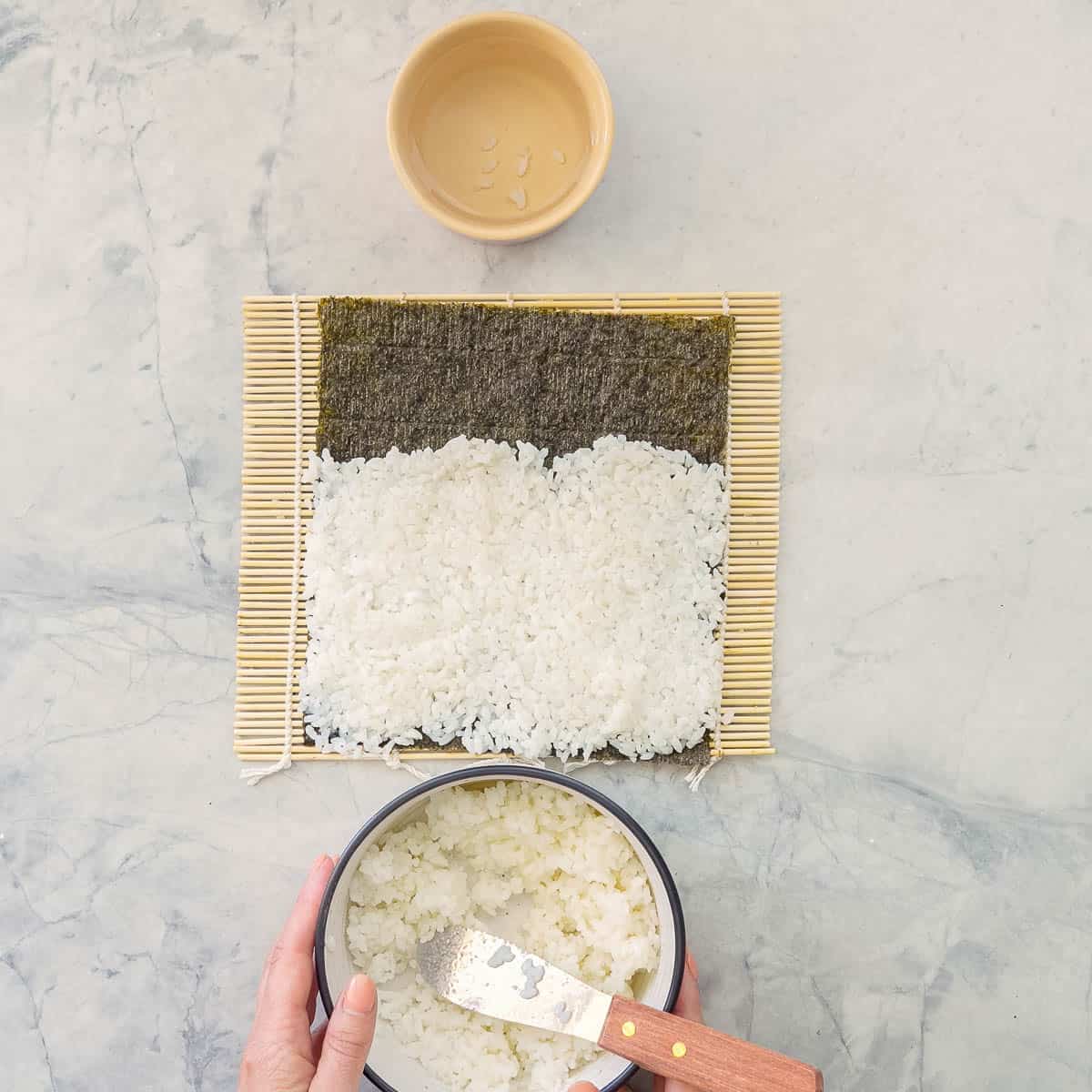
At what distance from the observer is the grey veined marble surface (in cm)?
115

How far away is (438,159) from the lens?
3.66 ft

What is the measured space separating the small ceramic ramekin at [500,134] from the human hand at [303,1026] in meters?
0.73

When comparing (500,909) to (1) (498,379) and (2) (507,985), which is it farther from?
(1) (498,379)

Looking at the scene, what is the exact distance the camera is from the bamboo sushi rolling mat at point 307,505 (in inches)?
45.0

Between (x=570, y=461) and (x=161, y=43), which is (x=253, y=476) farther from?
(x=161, y=43)

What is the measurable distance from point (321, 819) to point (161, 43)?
3.01 ft

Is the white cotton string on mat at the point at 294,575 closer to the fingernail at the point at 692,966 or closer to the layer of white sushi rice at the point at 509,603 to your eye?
the layer of white sushi rice at the point at 509,603

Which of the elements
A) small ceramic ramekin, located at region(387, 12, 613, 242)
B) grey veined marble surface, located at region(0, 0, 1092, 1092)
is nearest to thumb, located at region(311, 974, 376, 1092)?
grey veined marble surface, located at region(0, 0, 1092, 1092)

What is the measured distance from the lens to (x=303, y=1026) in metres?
0.97

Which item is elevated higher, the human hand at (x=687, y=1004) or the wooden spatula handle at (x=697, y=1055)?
the wooden spatula handle at (x=697, y=1055)

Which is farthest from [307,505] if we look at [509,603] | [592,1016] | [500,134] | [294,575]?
[592,1016]

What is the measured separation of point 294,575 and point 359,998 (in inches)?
18.3

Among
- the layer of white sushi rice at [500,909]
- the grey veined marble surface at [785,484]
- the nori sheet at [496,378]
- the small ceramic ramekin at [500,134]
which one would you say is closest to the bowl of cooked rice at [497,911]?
the layer of white sushi rice at [500,909]

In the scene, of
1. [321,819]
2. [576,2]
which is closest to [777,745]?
[321,819]
